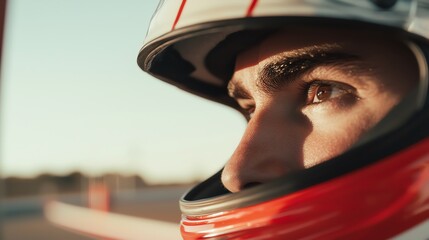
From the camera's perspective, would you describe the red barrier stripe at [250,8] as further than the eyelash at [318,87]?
Result: No

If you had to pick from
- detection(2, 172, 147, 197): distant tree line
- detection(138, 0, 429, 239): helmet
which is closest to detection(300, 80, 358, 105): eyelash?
detection(138, 0, 429, 239): helmet

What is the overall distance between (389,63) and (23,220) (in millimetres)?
13543

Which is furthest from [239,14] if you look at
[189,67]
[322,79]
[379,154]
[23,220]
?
[23,220]

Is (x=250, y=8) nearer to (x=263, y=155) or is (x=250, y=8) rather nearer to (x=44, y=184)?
(x=263, y=155)

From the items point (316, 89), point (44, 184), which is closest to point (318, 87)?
point (316, 89)

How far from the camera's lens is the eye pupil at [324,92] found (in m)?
1.38

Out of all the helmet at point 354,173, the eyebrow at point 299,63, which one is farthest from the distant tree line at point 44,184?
the helmet at point 354,173

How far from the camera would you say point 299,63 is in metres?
1.38

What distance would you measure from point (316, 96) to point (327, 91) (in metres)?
0.03

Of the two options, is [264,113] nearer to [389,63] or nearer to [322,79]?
[322,79]

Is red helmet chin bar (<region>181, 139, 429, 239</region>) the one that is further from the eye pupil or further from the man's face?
the eye pupil

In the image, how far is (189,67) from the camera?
2006 millimetres

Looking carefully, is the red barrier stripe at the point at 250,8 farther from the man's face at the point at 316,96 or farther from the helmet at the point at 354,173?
the man's face at the point at 316,96

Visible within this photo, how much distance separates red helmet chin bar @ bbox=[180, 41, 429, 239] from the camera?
1.17 meters
